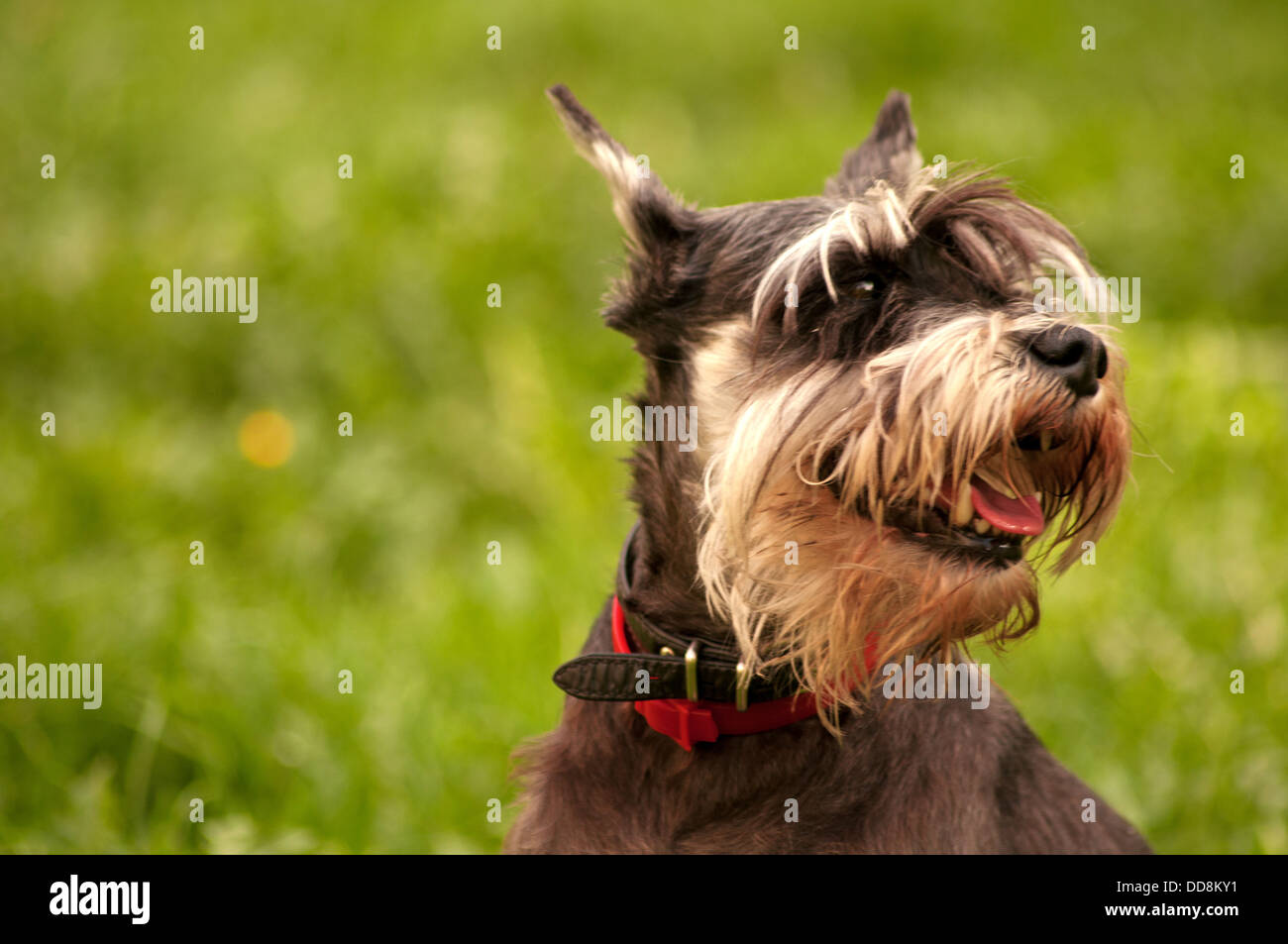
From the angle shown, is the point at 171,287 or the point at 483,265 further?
the point at 483,265

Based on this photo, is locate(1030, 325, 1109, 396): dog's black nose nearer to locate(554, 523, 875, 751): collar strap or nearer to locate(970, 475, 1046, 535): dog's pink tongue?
locate(970, 475, 1046, 535): dog's pink tongue

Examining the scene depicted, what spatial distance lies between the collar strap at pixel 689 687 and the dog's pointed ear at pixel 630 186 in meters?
1.10

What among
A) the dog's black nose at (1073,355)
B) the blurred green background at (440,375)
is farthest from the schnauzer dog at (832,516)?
the blurred green background at (440,375)

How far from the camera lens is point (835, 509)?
129 inches

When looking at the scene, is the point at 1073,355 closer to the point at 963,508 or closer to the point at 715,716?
the point at 963,508

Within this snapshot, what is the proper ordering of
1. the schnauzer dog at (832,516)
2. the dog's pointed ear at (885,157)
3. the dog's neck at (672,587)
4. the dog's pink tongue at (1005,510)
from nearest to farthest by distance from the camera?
the schnauzer dog at (832,516) → the dog's pink tongue at (1005,510) → the dog's neck at (672,587) → the dog's pointed ear at (885,157)

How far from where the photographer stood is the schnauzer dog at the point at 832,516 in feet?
10.2

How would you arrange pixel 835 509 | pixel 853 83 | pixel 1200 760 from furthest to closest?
1. pixel 853 83
2. pixel 1200 760
3. pixel 835 509

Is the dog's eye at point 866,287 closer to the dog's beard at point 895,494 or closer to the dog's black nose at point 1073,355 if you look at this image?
the dog's beard at point 895,494
